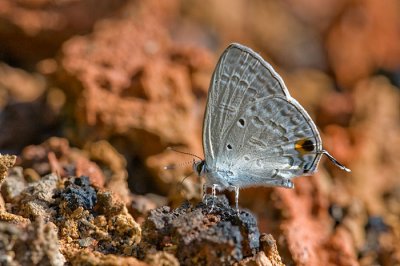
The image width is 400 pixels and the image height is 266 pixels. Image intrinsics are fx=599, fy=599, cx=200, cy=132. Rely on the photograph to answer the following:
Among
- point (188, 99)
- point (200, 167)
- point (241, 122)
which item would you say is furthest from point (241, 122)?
point (188, 99)

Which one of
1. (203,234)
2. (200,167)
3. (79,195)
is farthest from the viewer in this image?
(200,167)

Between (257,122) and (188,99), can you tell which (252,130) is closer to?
(257,122)

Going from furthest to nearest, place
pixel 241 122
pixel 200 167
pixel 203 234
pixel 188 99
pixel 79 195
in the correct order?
1. pixel 188 99
2. pixel 200 167
3. pixel 241 122
4. pixel 79 195
5. pixel 203 234

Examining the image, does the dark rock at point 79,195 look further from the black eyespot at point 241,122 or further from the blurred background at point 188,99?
the black eyespot at point 241,122

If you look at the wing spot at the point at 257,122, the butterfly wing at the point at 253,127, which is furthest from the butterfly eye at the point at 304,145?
the wing spot at the point at 257,122

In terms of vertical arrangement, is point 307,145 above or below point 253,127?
below

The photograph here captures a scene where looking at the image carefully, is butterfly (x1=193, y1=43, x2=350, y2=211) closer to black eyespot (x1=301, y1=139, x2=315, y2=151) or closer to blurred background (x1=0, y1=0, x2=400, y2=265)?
black eyespot (x1=301, y1=139, x2=315, y2=151)

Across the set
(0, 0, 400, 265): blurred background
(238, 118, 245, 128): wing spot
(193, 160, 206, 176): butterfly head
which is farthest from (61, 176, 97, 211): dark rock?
(238, 118, 245, 128): wing spot
